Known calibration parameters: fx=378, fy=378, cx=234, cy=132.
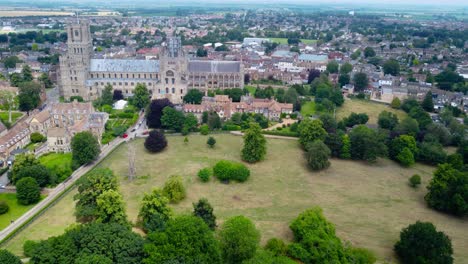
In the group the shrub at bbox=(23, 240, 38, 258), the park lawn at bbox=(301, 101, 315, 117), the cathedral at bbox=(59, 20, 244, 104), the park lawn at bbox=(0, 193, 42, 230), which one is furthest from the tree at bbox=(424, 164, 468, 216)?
the cathedral at bbox=(59, 20, 244, 104)

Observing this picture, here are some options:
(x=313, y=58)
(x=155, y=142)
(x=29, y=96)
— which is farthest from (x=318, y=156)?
(x=313, y=58)

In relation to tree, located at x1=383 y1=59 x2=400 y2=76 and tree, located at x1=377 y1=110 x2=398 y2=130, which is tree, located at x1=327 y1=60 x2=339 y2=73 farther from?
tree, located at x1=377 y1=110 x2=398 y2=130

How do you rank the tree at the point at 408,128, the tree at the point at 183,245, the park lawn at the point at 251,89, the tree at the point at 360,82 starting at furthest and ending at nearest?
the tree at the point at 360,82
the park lawn at the point at 251,89
the tree at the point at 408,128
the tree at the point at 183,245

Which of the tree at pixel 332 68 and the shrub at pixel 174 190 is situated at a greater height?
the tree at pixel 332 68


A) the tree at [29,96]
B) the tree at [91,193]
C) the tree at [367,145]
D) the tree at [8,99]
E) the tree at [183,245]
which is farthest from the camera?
the tree at [8,99]

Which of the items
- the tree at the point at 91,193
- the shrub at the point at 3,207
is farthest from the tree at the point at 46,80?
the tree at the point at 91,193

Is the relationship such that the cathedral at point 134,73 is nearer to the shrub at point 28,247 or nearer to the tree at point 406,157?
the tree at point 406,157

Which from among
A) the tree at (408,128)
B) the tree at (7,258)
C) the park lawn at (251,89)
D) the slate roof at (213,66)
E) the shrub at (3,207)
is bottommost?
the shrub at (3,207)
